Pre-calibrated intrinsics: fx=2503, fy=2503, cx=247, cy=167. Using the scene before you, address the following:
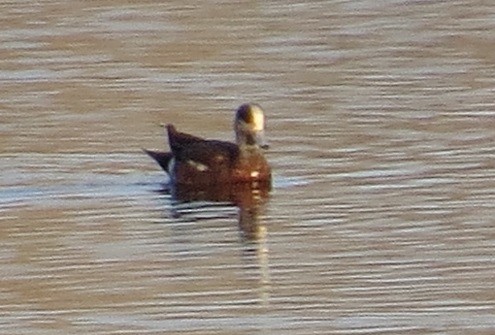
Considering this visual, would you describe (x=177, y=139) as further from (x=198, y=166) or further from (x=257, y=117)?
(x=257, y=117)

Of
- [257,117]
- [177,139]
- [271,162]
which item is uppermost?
[257,117]

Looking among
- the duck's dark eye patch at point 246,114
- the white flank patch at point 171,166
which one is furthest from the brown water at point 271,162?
the duck's dark eye patch at point 246,114

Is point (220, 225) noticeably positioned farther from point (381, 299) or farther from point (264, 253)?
point (381, 299)

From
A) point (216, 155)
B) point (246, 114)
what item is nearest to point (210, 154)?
point (216, 155)

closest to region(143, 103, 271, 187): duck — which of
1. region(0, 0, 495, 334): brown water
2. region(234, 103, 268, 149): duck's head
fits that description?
region(234, 103, 268, 149): duck's head

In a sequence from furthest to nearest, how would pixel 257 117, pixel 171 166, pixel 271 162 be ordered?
1. pixel 271 162
2. pixel 257 117
3. pixel 171 166

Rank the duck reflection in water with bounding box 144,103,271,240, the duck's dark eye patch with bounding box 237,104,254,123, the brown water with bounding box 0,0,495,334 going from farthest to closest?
1. the duck's dark eye patch with bounding box 237,104,254,123
2. the duck reflection in water with bounding box 144,103,271,240
3. the brown water with bounding box 0,0,495,334

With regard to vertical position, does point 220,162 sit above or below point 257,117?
below

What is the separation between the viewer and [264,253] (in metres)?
12.2

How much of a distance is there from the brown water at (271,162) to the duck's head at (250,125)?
207 millimetres

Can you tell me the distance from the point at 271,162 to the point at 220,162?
32cm

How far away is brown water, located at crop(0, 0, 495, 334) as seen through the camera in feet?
36.1

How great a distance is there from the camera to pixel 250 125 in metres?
14.9

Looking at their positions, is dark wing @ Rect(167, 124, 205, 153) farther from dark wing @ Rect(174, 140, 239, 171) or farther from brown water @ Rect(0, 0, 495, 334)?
brown water @ Rect(0, 0, 495, 334)
